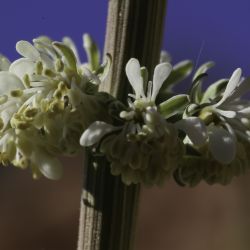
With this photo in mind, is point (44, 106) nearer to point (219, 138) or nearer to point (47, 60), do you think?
point (47, 60)

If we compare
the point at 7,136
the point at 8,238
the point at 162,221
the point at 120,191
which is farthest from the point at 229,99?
the point at 8,238

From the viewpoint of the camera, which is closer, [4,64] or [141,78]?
[141,78]

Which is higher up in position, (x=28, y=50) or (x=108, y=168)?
(x=28, y=50)

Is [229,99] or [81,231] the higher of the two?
[229,99]

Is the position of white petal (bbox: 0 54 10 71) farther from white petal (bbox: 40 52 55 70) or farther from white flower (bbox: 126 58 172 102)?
white flower (bbox: 126 58 172 102)

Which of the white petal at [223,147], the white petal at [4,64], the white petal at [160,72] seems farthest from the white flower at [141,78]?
the white petal at [4,64]

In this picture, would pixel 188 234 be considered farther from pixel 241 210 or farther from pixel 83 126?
pixel 83 126

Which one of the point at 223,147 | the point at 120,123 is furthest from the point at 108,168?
the point at 223,147

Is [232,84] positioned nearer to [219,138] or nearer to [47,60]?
[219,138]
